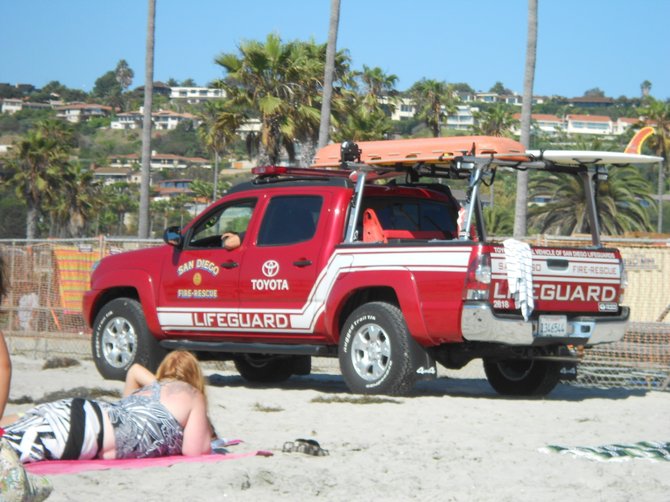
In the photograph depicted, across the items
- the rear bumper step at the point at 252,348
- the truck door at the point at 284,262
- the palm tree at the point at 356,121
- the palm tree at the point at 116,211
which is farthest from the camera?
the palm tree at the point at 116,211

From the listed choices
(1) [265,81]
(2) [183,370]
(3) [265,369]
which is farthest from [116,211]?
(2) [183,370]

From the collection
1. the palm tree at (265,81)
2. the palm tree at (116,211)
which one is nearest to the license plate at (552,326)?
the palm tree at (265,81)

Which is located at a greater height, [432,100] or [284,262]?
[432,100]

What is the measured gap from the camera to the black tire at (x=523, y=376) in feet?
39.8

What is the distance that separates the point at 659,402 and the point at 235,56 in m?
22.4

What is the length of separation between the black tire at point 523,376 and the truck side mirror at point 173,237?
3402 mm

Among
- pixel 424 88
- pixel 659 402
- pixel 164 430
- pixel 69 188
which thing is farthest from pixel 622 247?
pixel 69 188

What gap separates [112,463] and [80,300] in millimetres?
11755

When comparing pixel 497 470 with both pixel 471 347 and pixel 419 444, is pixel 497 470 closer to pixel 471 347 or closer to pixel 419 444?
pixel 419 444

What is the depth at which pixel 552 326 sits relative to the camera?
11.0 meters

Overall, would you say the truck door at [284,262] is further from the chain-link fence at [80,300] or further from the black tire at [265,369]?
the chain-link fence at [80,300]

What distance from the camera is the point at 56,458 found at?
277 inches

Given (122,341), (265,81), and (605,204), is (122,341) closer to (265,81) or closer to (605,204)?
(265,81)

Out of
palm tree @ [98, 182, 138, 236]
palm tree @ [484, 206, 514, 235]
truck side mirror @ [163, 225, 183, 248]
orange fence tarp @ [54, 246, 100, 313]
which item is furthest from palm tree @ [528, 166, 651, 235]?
palm tree @ [98, 182, 138, 236]
